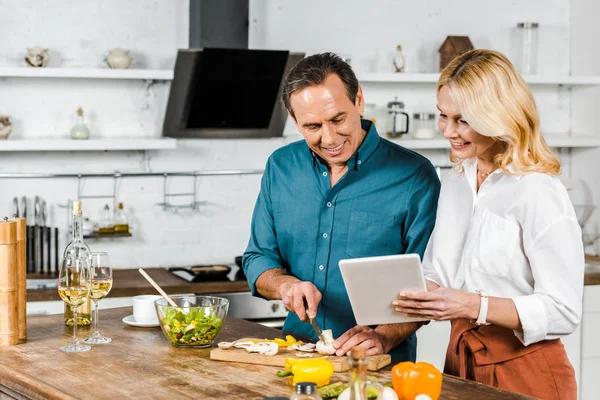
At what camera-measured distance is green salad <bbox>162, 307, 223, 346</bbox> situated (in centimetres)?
256

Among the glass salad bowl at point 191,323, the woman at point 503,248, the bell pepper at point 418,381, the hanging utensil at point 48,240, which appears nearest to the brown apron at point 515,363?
the woman at point 503,248

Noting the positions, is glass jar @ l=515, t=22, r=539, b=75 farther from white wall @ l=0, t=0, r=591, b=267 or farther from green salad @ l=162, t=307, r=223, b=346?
green salad @ l=162, t=307, r=223, b=346

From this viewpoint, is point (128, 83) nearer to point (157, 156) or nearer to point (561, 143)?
point (157, 156)

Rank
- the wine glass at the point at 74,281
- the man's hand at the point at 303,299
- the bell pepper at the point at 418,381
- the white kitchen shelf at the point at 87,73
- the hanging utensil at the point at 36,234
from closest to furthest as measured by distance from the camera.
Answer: the bell pepper at the point at 418,381 → the man's hand at the point at 303,299 → the wine glass at the point at 74,281 → the white kitchen shelf at the point at 87,73 → the hanging utensil at the point at 36,234

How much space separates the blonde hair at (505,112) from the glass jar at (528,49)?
3389 millimetres

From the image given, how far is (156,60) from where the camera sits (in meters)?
5.10

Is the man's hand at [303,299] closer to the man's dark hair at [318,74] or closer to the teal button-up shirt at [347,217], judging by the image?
the teal button-up shirt at [347,217]

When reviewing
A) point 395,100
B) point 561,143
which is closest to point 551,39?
point 561,143

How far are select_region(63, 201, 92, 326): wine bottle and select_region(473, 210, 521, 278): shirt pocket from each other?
117 centimetres

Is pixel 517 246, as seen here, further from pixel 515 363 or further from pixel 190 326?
pixel 190 326

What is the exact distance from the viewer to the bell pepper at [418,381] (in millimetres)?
2004

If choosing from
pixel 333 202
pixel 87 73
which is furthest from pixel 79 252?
pixel 87 73

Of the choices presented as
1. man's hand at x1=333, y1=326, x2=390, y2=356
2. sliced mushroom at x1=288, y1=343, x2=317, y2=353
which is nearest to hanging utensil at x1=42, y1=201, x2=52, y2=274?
sliced mushroom at x1=288, y1=343, x2=317, y2=353

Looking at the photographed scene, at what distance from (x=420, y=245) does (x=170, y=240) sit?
2.75 m
